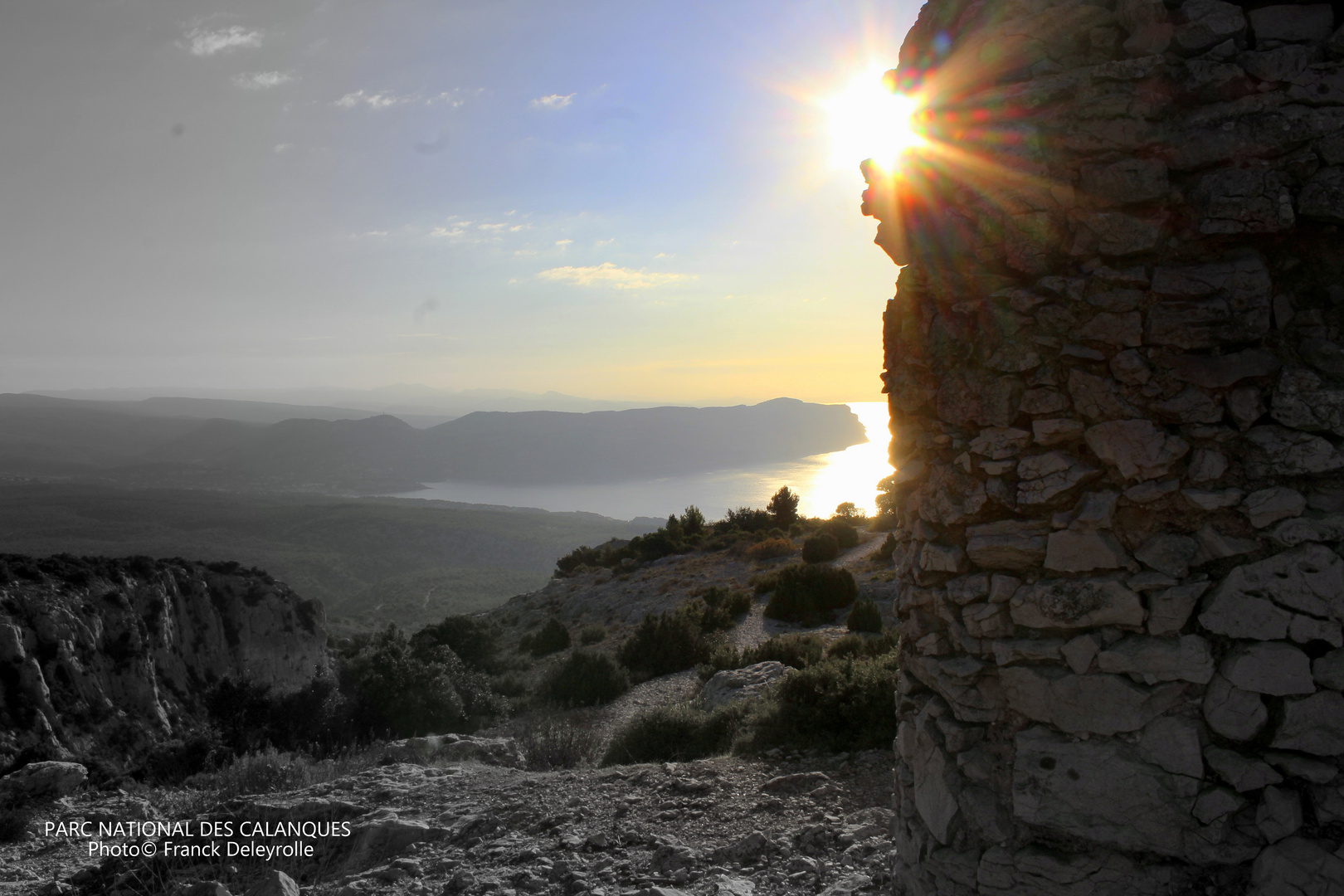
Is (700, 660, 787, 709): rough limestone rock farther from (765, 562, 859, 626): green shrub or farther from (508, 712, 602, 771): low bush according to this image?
(765, 562, 859, 626): green shrub

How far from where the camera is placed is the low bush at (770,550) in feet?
69.1

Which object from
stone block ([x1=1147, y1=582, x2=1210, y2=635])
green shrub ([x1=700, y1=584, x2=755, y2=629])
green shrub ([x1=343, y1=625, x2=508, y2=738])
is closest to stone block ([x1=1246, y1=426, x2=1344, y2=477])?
stone block ([x1=1147, y1=582, x2=1210, y2=635])

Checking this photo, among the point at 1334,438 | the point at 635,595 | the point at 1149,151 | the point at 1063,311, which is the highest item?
the point at 1149,151

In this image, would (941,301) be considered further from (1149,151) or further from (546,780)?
(546,780)

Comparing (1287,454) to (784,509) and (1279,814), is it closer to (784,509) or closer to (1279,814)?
(1279,814)

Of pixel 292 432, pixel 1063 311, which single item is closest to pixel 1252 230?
pixel 1063 311

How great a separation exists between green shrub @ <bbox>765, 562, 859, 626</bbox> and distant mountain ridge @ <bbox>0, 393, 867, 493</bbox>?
79897mm

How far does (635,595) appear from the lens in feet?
65.4

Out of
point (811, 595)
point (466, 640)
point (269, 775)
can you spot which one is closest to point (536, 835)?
point (269, 775)

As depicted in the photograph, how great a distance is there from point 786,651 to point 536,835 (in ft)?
19.2

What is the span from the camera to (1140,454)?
275cm

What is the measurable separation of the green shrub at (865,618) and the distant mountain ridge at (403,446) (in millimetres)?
A: 82426

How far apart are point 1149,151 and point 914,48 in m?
1.27

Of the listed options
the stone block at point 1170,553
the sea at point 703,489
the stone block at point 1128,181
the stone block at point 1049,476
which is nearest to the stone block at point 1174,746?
the stone block at point 1170,553
